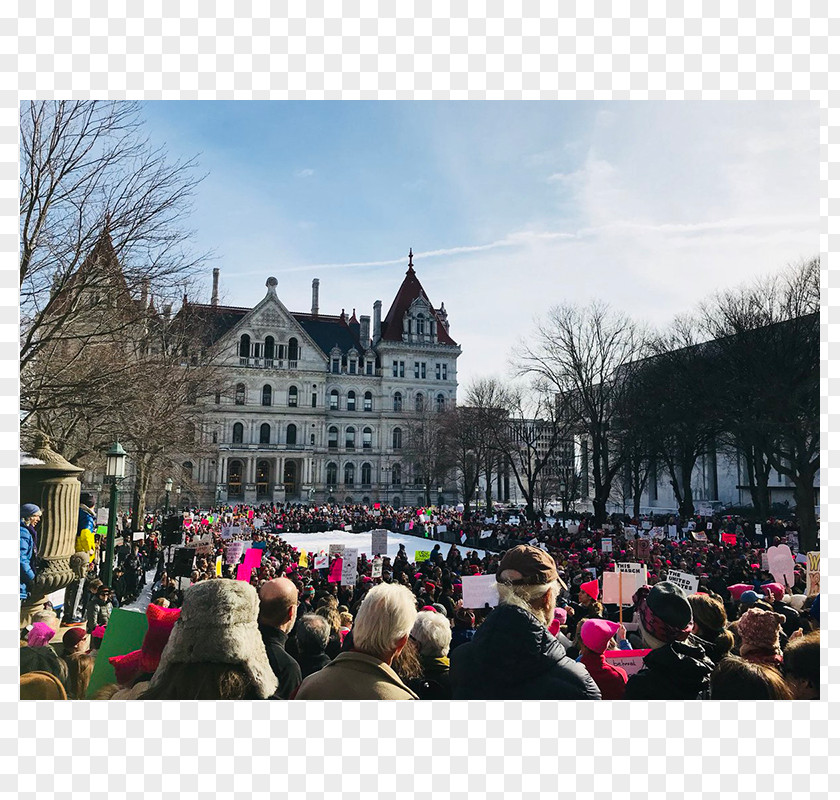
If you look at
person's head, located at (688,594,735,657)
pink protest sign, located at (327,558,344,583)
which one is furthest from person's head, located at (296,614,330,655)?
pink protest sign, located at (327,558,344,583)

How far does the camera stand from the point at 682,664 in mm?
3467

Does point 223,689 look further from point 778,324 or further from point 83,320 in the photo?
point 778,324

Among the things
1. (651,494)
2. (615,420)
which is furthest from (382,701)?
(651,494)

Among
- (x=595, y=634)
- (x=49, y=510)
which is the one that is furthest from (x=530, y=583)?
(x=49, y=510)

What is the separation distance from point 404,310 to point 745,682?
7453 centimetres

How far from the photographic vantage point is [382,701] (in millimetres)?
2971

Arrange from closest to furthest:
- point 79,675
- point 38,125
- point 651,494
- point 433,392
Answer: point 79,675, point 38,125, point 651,494, point 433,392

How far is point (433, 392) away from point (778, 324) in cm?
5345

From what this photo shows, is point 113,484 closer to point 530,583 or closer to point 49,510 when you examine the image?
point 49,510

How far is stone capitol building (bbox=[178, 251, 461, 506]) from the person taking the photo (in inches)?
2645

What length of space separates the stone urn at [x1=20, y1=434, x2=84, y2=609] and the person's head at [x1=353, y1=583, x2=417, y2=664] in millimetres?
8275

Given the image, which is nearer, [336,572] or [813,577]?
[813,577]

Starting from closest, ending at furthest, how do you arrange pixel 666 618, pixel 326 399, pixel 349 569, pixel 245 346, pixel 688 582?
pixel 666 618, pixel 688 582, pixel 349 569, pixel 245 346, pixel 326 399

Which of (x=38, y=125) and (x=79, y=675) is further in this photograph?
(x=38, y=125)
